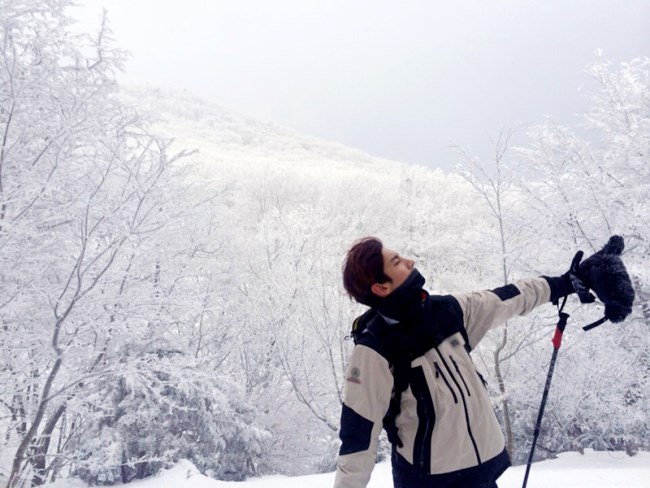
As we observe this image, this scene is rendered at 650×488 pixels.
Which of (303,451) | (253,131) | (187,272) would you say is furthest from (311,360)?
(253,131)

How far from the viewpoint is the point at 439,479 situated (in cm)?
175

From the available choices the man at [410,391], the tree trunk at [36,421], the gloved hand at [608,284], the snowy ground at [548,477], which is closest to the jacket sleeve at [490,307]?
the man at [410,391]

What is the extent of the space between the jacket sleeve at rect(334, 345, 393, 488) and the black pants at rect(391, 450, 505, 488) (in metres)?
0.19

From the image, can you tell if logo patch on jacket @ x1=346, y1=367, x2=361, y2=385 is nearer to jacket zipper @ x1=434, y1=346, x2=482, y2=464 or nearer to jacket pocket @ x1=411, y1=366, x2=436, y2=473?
jacket pocket @ x1=411, y1=366, x2=436, y2=473

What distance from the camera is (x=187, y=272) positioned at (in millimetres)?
10070

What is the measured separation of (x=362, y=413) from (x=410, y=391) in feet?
0.65

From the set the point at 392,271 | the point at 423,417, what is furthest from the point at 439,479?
the point at 392,271

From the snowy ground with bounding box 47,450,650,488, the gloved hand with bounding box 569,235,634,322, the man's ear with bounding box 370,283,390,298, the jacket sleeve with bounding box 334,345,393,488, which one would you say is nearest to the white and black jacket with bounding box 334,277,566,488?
the jacket sleeve with bounding box 334,345,393,488

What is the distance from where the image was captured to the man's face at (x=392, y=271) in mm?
1874

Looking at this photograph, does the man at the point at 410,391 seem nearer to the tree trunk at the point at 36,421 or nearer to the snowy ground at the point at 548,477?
the tree trunk at the point at 36,421

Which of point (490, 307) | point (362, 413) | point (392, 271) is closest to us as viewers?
point (362, 413)

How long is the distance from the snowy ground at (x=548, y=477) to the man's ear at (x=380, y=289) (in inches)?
161

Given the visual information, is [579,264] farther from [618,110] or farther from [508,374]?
[508,374]

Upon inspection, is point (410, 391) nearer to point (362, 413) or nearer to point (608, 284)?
point (362, 413)
